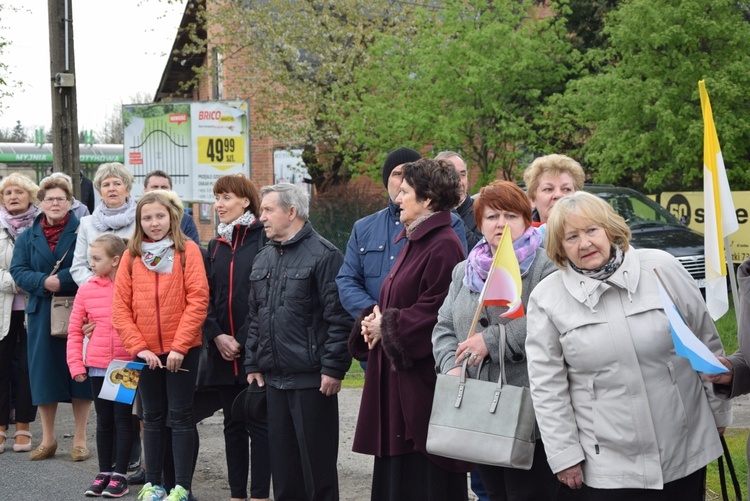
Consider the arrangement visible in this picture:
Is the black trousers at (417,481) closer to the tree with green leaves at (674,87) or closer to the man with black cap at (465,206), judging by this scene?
the man with black cap at (465,206)

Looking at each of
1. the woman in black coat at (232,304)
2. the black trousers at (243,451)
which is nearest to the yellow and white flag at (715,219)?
the black trousers at (243,451)

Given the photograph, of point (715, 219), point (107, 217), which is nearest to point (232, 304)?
point (107, 217)

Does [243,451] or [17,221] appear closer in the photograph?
[243,451]

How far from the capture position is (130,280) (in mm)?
6645

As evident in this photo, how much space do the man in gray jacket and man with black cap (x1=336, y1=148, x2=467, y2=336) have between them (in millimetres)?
134

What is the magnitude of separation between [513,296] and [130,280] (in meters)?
3.10

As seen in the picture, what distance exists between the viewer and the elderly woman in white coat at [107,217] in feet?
25.1

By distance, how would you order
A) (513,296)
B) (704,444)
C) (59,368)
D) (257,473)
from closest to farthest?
(704,444) < (513,296) < (257,473) < (59,368)

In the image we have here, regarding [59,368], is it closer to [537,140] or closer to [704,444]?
[704,444]

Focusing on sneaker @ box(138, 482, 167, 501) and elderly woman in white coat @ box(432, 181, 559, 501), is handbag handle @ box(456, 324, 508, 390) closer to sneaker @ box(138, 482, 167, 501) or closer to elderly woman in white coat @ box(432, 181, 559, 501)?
elderly woman in white coat @ box(432, 181, 559, 501)

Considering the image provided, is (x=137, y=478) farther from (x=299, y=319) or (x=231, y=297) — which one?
(x=299, y=319)

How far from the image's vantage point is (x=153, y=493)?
6645 millimetres

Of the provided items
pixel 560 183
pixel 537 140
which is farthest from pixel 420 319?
pixel 537 140

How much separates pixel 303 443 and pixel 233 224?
5.30 ft
